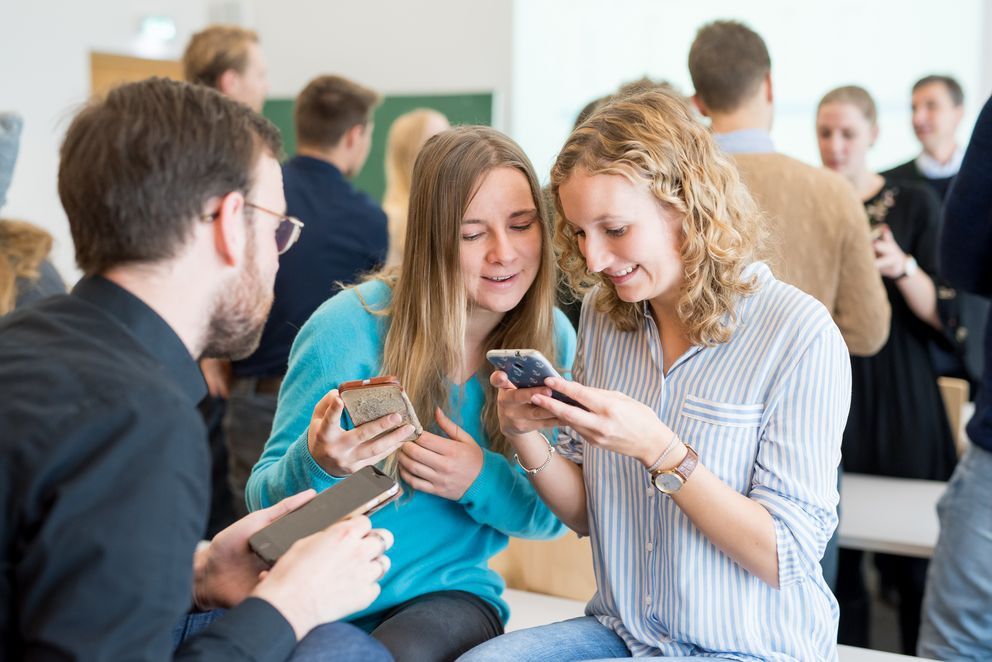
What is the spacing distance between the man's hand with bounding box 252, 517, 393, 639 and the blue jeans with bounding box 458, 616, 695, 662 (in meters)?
0.45

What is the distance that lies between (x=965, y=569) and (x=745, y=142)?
1.29 m

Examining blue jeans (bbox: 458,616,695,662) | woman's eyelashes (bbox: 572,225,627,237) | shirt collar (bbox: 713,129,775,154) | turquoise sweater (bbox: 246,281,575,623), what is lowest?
blue jeans (bbox: 458,616,695,662)

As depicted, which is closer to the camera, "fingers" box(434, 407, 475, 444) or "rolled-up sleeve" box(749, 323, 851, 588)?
"rolled-up sleeve" box(749, 323, 851, 588)

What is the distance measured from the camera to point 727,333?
1.71m

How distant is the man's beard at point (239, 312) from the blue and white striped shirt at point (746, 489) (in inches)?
28.9

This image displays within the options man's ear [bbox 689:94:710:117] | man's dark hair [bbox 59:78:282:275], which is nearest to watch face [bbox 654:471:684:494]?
man's dark hair [bbox 59:78:282:275]

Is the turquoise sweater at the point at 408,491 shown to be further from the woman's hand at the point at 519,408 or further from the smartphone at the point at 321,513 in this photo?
the smartphone at the point at 321,513

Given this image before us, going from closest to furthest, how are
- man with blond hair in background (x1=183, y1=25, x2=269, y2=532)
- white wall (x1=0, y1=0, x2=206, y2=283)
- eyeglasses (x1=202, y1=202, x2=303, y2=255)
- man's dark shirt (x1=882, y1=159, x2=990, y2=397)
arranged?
eyeglasses (x1=202, y1=202, x2=303, y2=255) → man's dark shirt (x1=882, y1=159, x2=990, y2=397) → man with blond hair in background (x1=183, y1=25, x2=269, y2=532) → white wall (x1=0, y1=0, x2=206, y2=283)

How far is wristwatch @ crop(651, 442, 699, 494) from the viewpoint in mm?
1592

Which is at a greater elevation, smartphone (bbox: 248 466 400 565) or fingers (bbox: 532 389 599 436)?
fingers (bbox: 532 389 599 436)

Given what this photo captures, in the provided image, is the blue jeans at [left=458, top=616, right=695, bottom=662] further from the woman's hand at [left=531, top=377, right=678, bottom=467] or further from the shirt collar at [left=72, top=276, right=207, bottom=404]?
the shirt collar at [left=72, top=276, right=207, bottom=404]

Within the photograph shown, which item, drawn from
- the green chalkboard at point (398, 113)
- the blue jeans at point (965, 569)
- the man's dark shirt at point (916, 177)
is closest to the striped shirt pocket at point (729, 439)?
the blue jeans at point (965, 569)

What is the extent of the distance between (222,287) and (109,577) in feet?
1.47

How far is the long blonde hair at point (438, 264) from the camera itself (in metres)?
1.98
